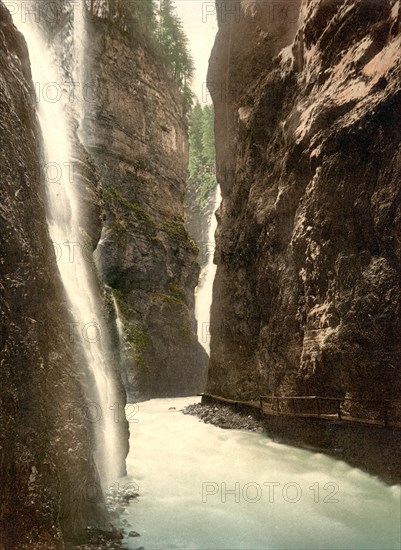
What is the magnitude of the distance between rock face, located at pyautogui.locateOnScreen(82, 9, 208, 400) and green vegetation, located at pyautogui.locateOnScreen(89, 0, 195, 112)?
3.23ft

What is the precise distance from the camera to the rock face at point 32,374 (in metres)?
5.50

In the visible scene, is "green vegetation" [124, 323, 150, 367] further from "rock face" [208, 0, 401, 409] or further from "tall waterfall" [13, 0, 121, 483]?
"tall waterfall" [13, 0, 121, 483]

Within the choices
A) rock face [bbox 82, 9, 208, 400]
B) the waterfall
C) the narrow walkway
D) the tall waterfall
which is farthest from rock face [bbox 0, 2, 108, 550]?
the waterfall

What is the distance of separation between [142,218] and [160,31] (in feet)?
67.1

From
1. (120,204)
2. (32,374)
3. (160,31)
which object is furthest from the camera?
(160,31)

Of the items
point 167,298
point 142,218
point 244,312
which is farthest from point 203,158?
point 244,312

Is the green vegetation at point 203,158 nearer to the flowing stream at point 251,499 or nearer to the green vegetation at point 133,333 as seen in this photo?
the green vegetation at point 133,333

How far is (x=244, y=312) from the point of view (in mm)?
18344

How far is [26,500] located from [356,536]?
17.8 ft

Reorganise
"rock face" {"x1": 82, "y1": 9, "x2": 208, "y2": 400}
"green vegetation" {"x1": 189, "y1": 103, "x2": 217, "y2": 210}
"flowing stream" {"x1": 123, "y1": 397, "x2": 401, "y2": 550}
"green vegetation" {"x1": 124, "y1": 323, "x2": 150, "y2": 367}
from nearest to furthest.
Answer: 1. "flowing stream" {"x1": 123, "y1": 397, "x2": 401, "y2": 550}
2. "green vegetation" {"x1": 124, "y1": 323, "x2": 150, "y2": 367}
3. "rock face" {"x1": 82, "y1": 9, "x2": 208, "y2": 400}
4. "green vegetation" {"x1": 189, "y1": 103, "x2": 217, "y2": 210}

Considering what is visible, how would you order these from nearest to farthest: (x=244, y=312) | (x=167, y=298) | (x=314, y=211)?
(x=314, y=211) < (x=244, y=312) < (x=167, y=298)

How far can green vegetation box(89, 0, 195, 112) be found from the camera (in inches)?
1337

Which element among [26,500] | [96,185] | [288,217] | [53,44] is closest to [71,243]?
[96,185]

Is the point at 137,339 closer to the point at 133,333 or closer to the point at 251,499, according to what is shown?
the point at 133,333
